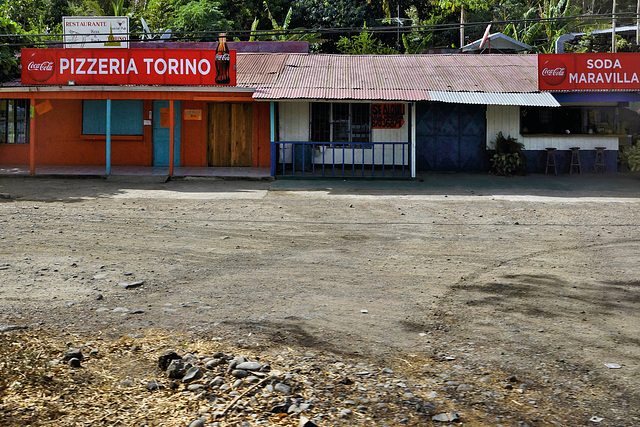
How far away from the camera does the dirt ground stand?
5840 millimetres

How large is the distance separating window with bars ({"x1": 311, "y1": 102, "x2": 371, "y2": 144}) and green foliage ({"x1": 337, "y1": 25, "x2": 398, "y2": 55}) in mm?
11464

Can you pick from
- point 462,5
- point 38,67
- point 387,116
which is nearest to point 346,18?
point 462,5

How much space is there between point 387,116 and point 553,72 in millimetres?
4736

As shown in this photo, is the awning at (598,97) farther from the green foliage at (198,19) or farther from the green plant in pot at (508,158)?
the green foliage at (198,19)

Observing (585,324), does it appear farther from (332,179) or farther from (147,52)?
(147,52)

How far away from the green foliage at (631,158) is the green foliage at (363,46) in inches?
530

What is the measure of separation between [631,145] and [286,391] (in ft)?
63.6

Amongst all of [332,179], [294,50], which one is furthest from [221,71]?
[294,50]

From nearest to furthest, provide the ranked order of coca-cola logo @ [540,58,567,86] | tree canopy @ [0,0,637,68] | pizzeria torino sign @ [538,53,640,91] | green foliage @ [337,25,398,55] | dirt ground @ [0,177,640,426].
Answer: dirt ground @ [0,177,640,426] < pizzeria torino sign @ [538,53,640,91] < coca-cola logo @ [540,58,567,86] < tree canopy @ [0,0,637,68] < green foliage @ [337,25,398,55]

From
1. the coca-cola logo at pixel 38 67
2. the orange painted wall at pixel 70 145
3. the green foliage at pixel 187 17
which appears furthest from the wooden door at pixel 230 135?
the green foliage at pixel 187 17

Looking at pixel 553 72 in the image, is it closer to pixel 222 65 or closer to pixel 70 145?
pixel 222 65

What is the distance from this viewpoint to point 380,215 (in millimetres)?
13742

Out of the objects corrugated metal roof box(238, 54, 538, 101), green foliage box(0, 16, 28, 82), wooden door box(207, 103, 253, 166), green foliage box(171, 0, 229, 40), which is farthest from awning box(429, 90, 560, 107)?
green foliage box(171, 0, 229, 40)

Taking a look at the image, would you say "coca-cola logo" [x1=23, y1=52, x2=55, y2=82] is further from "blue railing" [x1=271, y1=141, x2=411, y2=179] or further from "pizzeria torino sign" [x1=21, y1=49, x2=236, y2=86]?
"blue railing" [x1=271, y1=141, x2=411, y2=179]
